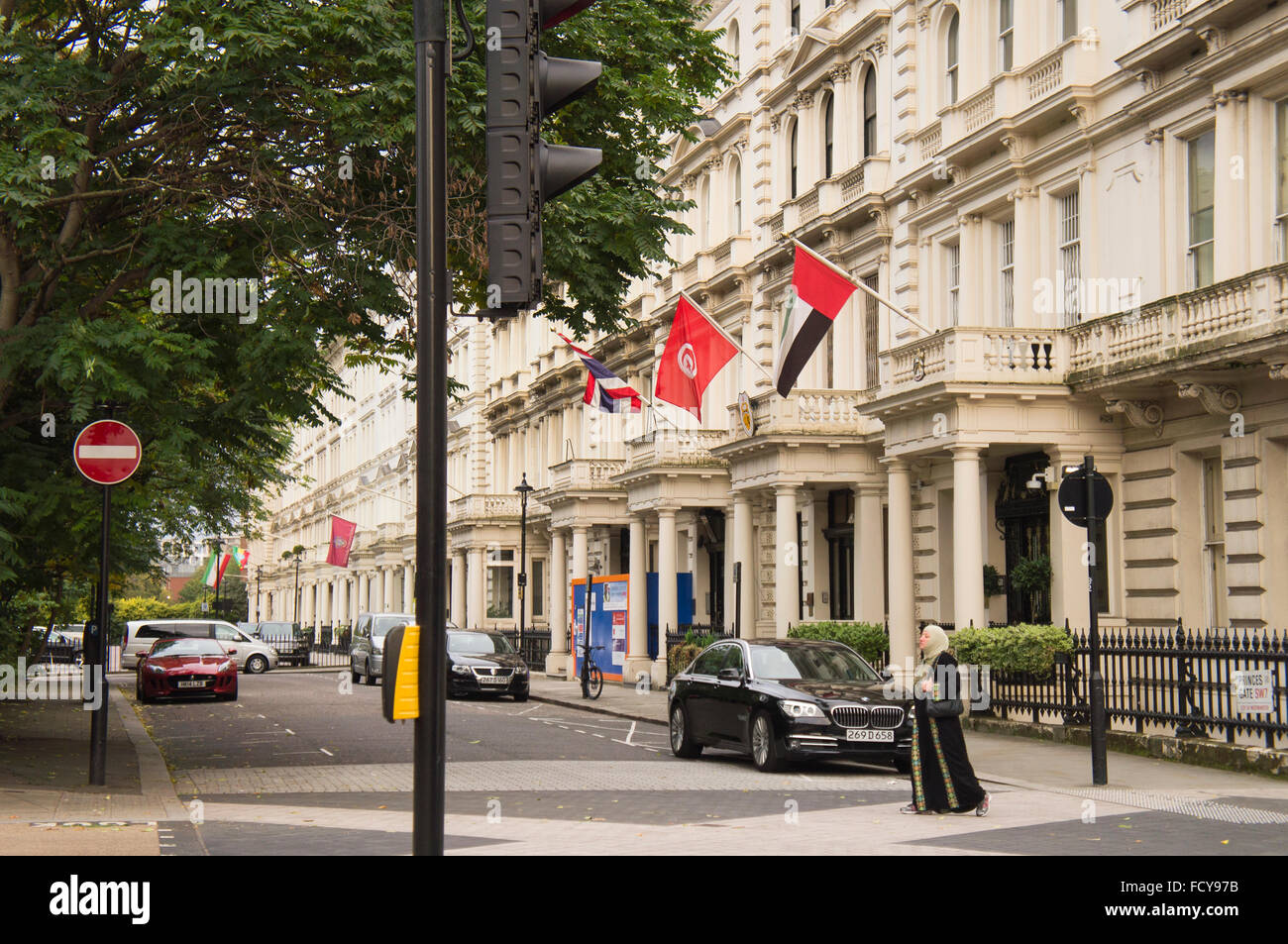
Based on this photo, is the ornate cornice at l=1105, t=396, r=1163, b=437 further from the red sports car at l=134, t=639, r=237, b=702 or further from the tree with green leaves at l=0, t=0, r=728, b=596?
the red sports car at l=134, t=639, r=237, b=702

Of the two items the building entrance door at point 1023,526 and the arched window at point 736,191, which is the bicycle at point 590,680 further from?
the arched window at point 736,191

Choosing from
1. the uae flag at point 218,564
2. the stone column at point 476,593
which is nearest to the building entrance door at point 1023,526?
the stone column at point 476,593

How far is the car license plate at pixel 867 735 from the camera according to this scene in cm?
1800

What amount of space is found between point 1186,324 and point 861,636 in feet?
33.5

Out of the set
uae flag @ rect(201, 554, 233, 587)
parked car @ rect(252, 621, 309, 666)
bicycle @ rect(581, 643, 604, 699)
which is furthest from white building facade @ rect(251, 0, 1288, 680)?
uae flag @ rect(201, 554, 233, 587)

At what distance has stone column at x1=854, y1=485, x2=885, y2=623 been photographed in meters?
30.0

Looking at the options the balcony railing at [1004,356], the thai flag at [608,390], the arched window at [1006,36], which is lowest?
the balcony railing at [1004,356]

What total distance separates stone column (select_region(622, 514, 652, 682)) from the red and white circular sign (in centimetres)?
2541

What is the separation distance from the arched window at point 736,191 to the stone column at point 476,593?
24618 millimetres

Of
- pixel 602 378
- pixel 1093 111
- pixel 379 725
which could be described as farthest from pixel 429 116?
pixel 602 378

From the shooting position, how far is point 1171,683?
61.1 ft

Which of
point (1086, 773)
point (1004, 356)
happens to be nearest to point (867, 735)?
point (1086, 773)

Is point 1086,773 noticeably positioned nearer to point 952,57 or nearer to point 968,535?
point 968,535
